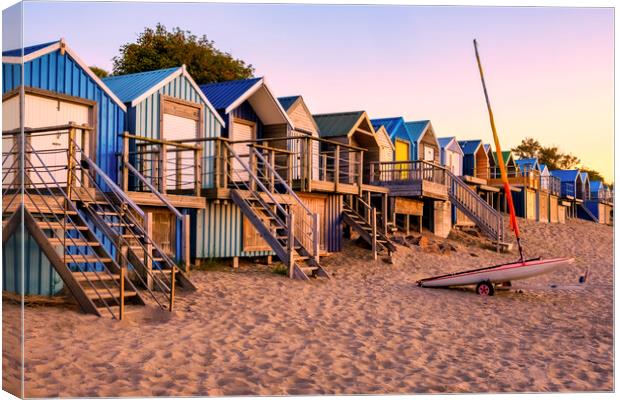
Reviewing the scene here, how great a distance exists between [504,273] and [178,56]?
74.4 ft

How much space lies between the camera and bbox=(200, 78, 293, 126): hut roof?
19219 mm

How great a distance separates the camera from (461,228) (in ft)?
100

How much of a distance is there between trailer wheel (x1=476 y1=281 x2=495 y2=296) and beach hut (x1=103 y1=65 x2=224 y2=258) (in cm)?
599

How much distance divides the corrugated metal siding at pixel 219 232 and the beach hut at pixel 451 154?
18.9m

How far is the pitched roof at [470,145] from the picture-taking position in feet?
132

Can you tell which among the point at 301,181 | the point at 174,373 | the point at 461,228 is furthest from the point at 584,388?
the point at 461,228

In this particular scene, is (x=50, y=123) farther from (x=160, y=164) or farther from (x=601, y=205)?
(x=601, y=205)

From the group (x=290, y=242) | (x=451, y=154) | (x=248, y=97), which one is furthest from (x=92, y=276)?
(x=451, y=154)

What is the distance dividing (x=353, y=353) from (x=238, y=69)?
95.7 ft

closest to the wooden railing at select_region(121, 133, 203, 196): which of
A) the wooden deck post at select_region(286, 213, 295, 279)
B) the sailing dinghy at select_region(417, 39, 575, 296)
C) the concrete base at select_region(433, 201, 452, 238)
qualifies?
the wooden deck post at select_region(286, 213, 295, 279)

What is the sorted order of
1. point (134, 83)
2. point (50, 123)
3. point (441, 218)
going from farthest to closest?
point (441, 218), point (134, 83), point (50, 123)

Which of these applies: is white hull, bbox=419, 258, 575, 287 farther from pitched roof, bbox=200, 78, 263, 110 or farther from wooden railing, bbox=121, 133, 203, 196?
pitched roof, bbox=200, 78, 263, 110

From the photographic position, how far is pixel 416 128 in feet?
107

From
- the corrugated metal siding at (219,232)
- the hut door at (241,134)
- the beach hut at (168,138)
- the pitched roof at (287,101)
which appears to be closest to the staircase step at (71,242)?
the beach hut at (168,138)
